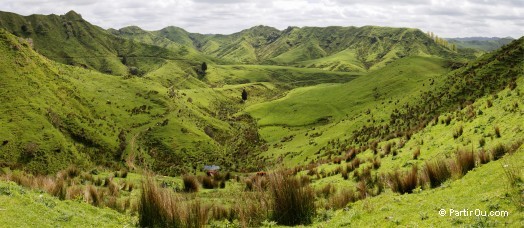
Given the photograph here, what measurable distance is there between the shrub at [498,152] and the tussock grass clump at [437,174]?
6.38 feet

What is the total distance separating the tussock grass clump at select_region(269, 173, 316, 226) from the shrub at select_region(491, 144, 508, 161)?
812 centimetres

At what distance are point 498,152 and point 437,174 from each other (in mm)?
2714

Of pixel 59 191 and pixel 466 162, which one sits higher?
pixel 466 162

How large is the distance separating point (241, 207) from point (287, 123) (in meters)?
94.6

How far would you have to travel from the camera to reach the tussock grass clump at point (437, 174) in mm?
15735

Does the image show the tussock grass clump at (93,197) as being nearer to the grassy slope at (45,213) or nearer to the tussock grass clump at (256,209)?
the grassy slope at (45,213)

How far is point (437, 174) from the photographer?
624 inches

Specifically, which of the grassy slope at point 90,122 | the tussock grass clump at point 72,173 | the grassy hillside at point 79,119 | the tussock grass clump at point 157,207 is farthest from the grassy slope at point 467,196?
the grassy slope at point 90,122

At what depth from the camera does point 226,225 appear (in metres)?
16.5

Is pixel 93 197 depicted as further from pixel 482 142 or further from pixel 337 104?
pixel 337 104

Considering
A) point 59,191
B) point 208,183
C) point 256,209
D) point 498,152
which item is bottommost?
point 208,183

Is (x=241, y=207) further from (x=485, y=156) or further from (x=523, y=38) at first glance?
(x=523, y=38)

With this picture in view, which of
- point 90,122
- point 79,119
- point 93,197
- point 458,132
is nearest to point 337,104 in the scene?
point 90,122

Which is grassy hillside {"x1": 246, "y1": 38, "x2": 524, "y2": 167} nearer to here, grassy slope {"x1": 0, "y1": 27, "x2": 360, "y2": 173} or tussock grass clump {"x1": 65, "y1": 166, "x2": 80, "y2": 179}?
tussock grass clump {"x1": 65, "y1": 166, "x2": 80, "y2": 179}
